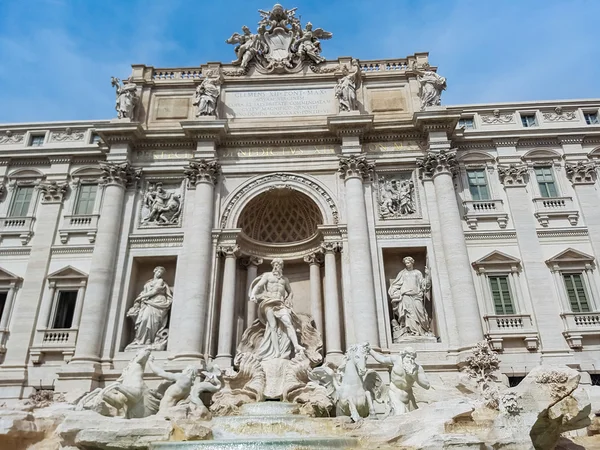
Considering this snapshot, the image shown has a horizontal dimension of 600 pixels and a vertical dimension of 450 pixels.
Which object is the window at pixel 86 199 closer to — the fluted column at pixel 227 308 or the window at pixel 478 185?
the fluted column at pixel 227 308

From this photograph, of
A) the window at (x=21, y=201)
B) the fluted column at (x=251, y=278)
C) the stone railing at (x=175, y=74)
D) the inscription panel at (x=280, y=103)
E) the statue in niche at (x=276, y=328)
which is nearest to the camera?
the statue in niche at (x=276, y=328)

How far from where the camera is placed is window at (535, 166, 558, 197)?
2047 centimetres

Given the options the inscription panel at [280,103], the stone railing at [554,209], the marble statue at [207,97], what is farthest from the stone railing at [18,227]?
the stone railing at [554,209]

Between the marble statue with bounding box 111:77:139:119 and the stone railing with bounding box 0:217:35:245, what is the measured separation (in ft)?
20.2

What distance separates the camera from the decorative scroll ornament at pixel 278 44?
23.0 m

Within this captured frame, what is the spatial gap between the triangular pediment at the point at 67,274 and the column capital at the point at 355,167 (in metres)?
11.6

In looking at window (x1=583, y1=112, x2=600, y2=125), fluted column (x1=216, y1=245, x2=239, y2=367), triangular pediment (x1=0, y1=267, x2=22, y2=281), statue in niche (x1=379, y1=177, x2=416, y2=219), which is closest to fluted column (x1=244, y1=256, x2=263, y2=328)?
fluted column (x1=216, y1=245, x2=239, y2=367)

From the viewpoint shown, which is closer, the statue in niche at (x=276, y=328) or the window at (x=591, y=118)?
the statue in niche at (x=276, y=328)

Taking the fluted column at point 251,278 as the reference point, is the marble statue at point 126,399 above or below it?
below

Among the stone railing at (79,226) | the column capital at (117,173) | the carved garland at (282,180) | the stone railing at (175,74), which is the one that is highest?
the stone railing at (175,74)

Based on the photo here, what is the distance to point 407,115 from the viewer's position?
70.8 feet

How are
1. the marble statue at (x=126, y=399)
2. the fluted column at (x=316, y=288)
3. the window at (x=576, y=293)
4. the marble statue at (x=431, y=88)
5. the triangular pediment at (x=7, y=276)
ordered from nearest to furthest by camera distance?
the marble statue at (x=126, y=399)
the window at (x=576, y=293)
the fluted column at (x=316, y=288)
the triangular pediment at (x=7, y=276)
the marble statue at (x=431, y=88)

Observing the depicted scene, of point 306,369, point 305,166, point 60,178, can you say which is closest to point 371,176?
point 305,166

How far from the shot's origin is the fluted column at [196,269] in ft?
55.9
